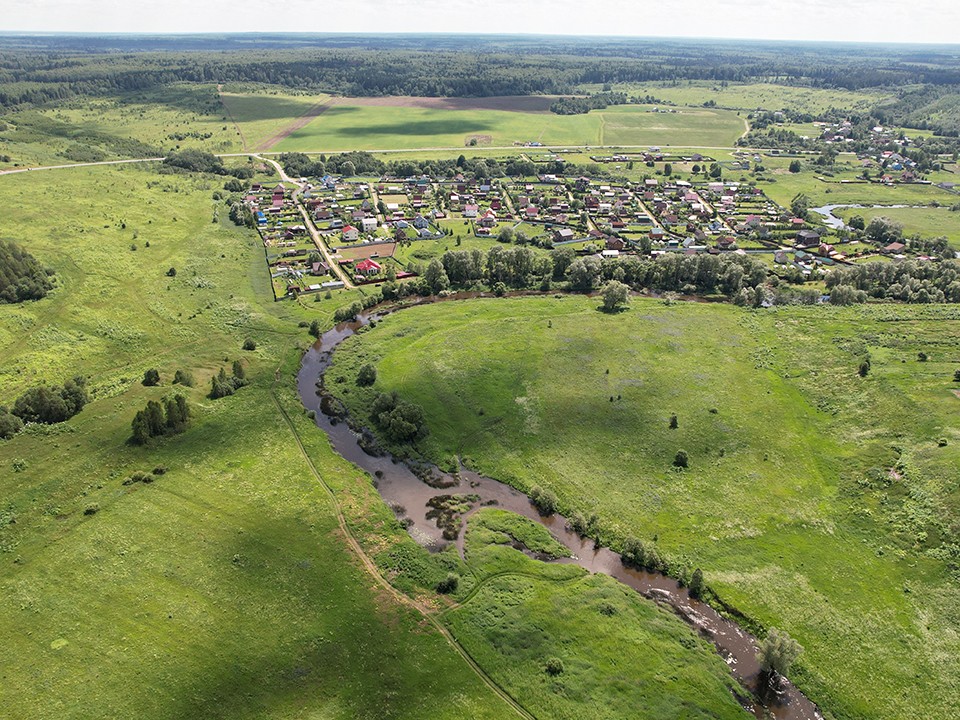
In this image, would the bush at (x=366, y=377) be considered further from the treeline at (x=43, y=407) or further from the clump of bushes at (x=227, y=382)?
the treeline at (x=43, y=407)

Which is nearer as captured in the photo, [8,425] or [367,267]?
[8,425]

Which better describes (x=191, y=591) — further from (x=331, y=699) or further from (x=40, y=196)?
(x=40, y=196)

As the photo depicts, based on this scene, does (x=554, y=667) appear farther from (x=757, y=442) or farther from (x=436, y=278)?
(x=436, y=278)

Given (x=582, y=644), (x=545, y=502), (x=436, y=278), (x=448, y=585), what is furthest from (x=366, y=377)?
(x=582, y=644)

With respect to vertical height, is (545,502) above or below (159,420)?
below

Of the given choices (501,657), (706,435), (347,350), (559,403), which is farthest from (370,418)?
(706,435)

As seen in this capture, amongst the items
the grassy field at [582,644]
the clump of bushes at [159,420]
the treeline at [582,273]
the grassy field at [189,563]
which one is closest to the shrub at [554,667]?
the grassy field at [582,644]
